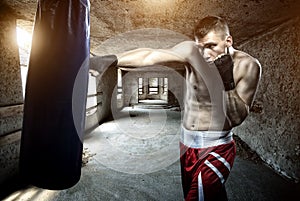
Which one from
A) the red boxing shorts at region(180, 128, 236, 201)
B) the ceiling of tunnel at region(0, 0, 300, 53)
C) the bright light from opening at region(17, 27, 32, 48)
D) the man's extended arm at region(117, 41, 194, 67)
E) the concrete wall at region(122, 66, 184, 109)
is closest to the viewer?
the man's extended arm at region(117, 41, 194, 67)

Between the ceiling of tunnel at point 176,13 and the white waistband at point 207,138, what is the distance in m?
1.31

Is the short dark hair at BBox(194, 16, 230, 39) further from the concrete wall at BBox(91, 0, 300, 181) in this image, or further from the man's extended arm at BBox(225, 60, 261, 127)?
the concrete wall at BBox(91, 0, 300, 181)

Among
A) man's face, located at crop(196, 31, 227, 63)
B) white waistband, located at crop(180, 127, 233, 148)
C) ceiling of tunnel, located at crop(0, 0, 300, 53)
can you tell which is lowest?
white waistband, located at crop(180, 127, 233, 148)

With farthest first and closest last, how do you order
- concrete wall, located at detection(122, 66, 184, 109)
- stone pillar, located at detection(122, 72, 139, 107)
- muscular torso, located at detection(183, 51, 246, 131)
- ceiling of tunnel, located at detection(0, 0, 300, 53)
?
stone pillar, located at detection(122, 72, 139, 107) → concrete wall, located at detection(122, 66, 184, 109) → ceiling of tunnel, located at detection(0, 0, 300, 53) → muscular torso, located at detection(183, 51, 246, 131)

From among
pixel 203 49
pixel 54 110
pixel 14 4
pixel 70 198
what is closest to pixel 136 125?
pixel 70 198

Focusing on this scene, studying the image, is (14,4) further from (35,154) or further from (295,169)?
(295,169)

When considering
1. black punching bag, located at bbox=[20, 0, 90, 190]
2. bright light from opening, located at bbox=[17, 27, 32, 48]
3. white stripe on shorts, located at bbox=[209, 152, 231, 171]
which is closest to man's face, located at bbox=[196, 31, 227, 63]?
white stripe on shorts, located at bbox=[209, 152, 231, 171]

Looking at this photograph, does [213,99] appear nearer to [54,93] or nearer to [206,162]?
[206,162]

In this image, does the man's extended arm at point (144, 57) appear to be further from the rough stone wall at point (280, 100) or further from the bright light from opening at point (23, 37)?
the bright light from opening at point (23, 37)

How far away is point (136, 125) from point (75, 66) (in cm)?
514

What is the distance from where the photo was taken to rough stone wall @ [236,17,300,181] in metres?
2.32

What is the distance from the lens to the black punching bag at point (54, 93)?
31.0 inches

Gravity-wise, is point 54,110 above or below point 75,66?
below

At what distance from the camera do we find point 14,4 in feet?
6.73
